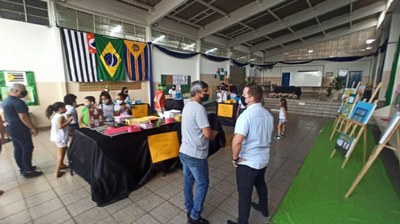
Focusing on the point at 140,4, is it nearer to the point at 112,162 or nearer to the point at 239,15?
the point at 239,15

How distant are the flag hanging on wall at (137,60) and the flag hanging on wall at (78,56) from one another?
1.26 m

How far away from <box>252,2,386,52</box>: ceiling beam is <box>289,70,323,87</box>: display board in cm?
469

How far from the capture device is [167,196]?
2.43 metres

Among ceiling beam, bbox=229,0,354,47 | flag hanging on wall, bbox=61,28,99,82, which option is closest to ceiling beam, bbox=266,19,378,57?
ceiling beam, bbox=229,0,354,47

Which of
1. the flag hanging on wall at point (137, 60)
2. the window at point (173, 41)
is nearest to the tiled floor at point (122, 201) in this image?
the flag hanging on wall at point (137, 60)

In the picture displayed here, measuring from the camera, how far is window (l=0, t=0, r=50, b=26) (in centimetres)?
475

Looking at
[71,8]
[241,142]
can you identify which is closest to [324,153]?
[241,142]

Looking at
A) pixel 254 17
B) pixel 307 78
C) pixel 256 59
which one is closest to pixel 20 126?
pixel 254 17

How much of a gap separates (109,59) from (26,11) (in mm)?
2352

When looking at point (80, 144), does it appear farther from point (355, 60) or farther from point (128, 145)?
point (355, 60)

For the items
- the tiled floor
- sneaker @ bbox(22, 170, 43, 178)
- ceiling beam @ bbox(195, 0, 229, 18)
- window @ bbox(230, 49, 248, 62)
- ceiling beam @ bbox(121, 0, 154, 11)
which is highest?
ceiling beam @ bbox(195, 0, 229, 18)

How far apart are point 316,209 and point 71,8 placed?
25.6 ft

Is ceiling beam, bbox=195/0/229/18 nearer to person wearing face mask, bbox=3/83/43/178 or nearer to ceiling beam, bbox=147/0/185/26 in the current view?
ceiling beam, bbox=147/0/185/26

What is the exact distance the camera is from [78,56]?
5.89 metres
